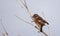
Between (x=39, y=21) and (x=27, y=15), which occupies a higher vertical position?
(x=27, y=15)

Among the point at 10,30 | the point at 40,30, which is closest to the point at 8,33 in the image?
the point at 10,30

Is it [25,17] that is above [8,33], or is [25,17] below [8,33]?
above

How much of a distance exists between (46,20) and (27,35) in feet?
0.83

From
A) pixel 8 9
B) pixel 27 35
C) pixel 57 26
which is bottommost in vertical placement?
pixel 27 35

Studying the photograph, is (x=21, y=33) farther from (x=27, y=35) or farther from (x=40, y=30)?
(x=40, y=30)

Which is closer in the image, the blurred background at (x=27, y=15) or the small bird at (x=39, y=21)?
the small bird at (x=39, y=21)

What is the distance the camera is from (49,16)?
1.32m

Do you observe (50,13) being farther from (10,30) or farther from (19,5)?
(10,30)

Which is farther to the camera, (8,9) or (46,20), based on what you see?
(8,9)

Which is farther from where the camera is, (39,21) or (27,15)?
(27,15)

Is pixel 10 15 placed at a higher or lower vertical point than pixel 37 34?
higher

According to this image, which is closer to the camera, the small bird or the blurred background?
the small bird

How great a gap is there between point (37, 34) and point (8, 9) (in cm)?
42

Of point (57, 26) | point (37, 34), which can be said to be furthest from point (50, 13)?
point (37, 34)
